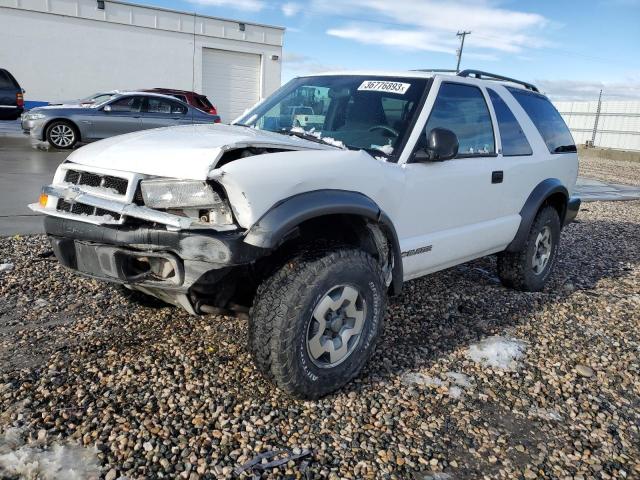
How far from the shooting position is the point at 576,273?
589 cm

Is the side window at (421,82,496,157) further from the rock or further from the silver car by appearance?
the silver car

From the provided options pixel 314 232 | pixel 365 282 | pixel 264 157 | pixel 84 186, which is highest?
pixel 264 157

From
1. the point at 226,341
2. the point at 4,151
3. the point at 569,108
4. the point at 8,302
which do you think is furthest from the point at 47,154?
the point at 569,108

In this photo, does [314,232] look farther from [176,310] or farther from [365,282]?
[176,310]

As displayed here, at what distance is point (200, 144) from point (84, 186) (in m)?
0.64

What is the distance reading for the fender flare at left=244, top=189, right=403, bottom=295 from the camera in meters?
2.49

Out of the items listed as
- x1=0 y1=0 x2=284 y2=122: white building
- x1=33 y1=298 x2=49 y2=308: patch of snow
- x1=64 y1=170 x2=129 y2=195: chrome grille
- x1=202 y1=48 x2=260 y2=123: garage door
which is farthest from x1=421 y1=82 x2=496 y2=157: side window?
x1=202 y1=48 x2=260 y2=123: garage door

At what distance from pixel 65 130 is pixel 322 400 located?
12088mm

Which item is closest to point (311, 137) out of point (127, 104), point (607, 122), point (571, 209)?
point (571, 209)

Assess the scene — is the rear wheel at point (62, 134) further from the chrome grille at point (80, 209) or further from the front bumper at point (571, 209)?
the front bumper at point (571, 209)

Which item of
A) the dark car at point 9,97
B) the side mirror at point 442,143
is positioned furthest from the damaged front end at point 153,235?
the dark car at point 9,97

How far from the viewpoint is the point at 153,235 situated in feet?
8.25

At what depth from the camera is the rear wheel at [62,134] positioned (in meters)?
12.8

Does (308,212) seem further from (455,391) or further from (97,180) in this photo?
(455,391)
